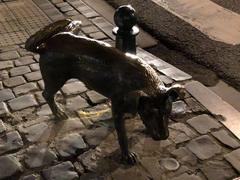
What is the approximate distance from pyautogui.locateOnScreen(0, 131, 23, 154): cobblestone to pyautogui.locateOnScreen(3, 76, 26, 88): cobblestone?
1005mm

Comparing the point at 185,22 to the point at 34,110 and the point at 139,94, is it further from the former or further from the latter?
the point at 139,94

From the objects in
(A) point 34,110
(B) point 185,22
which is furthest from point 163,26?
(A) point 34,110

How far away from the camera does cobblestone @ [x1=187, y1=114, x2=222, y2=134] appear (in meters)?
4.44

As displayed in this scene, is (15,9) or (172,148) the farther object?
(15,9)

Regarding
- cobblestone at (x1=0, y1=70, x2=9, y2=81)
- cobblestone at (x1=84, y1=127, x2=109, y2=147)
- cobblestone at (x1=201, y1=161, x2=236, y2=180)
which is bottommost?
cobblestone at (x1=0, y1=70, x2=9, y2=81)

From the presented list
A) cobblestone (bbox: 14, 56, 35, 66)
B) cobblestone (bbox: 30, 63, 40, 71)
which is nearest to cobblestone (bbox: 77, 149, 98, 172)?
cobblestone (bbox: 30, 63, 40, 71)

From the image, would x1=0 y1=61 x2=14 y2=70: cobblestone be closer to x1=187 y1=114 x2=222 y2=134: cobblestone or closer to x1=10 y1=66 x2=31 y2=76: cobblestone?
x1=10 y1=66 x2=31 y2=76: cobblestone

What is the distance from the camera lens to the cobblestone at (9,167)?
388 centimetres

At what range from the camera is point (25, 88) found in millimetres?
5125

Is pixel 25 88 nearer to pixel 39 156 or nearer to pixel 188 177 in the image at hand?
pixel 39 156

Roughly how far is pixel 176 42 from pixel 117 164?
10.0 feet

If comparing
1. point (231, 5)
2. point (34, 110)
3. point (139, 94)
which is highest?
point (139, 94)

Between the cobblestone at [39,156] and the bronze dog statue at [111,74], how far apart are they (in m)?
0.59

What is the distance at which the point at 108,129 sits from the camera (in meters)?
4.42
